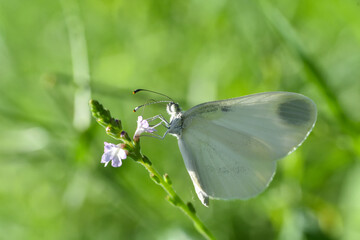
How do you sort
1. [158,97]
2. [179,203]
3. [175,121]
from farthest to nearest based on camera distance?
[158,97], [175,121], [179,203]

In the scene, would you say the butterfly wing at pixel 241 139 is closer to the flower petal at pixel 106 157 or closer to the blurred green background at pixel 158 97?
the flower petal at pixel 106 157

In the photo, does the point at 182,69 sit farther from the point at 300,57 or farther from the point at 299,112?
the point at 299,112

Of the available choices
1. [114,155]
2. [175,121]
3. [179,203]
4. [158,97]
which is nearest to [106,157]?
[114,155]

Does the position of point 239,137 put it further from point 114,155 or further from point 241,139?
point 114,155

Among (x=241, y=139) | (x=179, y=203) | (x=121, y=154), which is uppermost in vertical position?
(x=121, y=154)

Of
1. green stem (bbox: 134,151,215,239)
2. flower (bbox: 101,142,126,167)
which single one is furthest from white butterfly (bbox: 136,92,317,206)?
A: flower (bbox: 101,142,126,167)

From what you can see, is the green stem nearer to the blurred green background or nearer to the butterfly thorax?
the butterfly thorax

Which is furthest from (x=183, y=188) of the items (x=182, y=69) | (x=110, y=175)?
(x=182, y=69)
